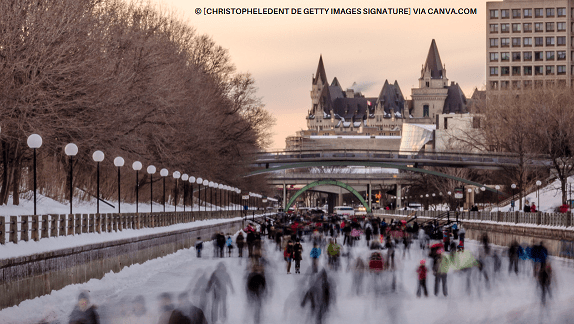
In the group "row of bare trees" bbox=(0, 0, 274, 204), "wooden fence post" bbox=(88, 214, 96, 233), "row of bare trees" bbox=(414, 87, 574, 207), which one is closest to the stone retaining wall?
"wooden fence post" bbox=(88, 214, 96, 233)

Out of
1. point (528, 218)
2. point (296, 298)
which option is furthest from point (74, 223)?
point (528, 218)

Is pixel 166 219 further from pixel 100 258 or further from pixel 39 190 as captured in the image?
pixel 100 258

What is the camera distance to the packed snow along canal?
57.5 feet

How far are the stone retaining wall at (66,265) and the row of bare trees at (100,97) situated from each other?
5.27 metres

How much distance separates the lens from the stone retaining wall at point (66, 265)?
56.2 ft

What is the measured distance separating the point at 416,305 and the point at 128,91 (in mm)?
21804

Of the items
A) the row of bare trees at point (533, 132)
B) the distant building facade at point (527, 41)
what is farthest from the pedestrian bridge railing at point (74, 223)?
the distant building facade at point (527, 41)

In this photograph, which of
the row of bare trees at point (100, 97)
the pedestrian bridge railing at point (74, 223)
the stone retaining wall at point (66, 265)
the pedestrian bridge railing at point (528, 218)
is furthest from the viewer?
the pedestrian bridge railing at point (528, 218)

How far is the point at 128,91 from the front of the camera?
1558 inches

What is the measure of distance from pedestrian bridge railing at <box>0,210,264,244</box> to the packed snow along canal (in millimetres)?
1557

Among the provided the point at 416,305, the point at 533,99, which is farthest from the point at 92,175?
the point at 533,99

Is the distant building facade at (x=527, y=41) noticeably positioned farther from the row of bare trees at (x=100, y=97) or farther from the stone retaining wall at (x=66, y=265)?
the stone retaining wall at (x=66, y=265)

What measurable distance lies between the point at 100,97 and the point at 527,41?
11903 cm

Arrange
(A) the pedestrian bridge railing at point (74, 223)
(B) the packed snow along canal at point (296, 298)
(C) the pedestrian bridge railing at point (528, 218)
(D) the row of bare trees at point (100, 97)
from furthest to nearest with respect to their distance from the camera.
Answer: (C) the pedestrian bridge railing at point (528, 218)
(D) the row of bare trees at point (100, 97)
(A) the pedestrian bridge railing at point (74, 223)
(B) the packed snow along canal at point (296, 298)
